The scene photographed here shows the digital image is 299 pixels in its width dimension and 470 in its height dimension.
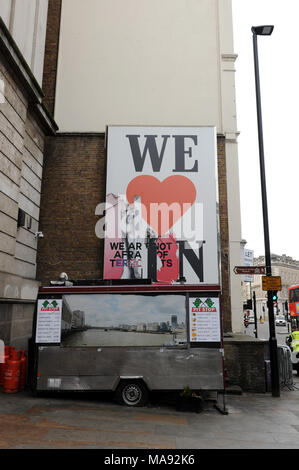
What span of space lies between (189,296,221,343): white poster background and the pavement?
160 cm

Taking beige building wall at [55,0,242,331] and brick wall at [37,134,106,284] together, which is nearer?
brick wall at [37,134,106,284]

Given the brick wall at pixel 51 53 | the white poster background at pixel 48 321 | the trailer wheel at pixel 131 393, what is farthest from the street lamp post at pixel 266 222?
the brick wall at pixel 51 53

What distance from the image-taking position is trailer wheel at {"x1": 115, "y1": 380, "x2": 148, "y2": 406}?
8836mm

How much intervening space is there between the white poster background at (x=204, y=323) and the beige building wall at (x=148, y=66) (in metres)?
7.06

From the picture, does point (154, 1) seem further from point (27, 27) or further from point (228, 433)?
point (228, 433)

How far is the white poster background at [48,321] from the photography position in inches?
358

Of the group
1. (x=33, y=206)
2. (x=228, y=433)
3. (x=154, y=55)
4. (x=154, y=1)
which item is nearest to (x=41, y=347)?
(x=228, y=433)

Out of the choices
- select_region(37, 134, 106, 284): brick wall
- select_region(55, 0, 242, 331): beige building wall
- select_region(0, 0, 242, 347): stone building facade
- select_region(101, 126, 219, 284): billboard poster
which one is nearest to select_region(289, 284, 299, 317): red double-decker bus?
select_region(0, 0, 242, 347): stone building facade

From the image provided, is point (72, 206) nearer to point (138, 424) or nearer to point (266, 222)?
point (266, 222)

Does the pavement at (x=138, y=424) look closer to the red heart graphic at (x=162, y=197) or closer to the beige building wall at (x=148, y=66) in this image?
the red heart graphic at (x=162, y=197)

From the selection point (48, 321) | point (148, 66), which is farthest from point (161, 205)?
point (48, 321)

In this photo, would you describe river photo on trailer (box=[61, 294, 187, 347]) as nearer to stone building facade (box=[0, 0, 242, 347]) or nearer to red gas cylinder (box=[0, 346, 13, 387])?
red gas cylinder (box=[0, 346, 13, 387])

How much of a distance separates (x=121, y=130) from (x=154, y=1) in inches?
255

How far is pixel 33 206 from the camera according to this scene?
45.6 ft
